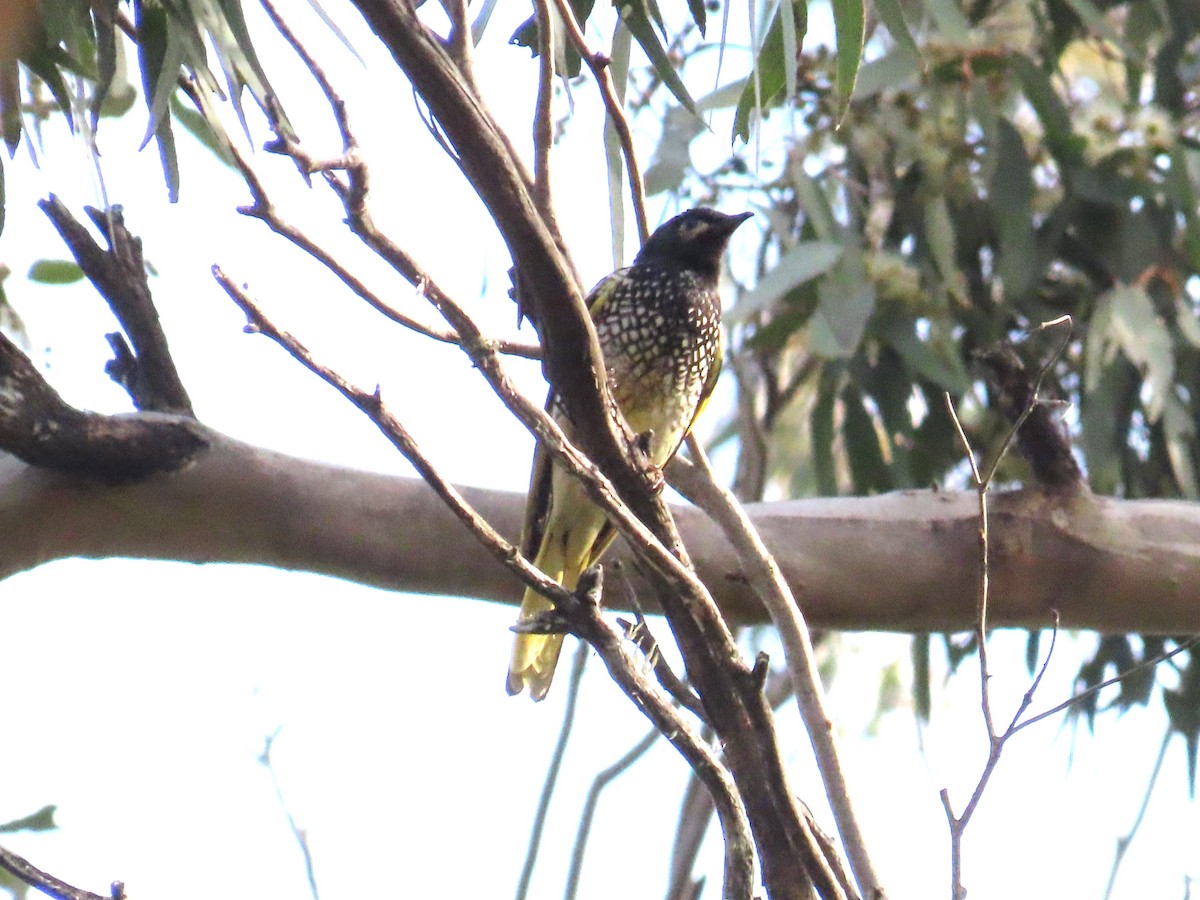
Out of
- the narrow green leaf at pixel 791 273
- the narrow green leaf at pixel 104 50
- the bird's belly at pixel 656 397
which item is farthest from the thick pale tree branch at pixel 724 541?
the narrow green leaf at pixel 104 50

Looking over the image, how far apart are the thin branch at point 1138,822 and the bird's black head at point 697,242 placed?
143 cm

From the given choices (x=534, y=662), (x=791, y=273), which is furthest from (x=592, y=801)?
(x=791, y=273)

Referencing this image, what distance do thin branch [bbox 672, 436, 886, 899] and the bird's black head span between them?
1193 mm

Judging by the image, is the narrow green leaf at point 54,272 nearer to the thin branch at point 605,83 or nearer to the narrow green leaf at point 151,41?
the narrow green leaf at point 151,41

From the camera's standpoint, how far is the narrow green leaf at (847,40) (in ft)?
6.40

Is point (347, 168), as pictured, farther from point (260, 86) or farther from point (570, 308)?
point (260, 86)

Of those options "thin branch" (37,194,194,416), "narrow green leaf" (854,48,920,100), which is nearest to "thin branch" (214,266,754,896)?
"thin branch" (37,194,194,416)

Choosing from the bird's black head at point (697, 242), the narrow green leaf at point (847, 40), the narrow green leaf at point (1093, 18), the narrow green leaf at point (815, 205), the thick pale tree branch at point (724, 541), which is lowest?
the thick pale tree branch at point (724, 541)

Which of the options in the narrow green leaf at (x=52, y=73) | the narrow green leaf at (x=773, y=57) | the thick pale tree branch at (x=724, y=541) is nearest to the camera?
the narrow green leaf at (x=773, y=57)

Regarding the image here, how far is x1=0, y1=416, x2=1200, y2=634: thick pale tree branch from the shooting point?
2.51m

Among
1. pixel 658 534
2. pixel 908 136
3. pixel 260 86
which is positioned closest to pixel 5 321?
pixel 260 86

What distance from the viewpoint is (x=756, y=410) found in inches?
165

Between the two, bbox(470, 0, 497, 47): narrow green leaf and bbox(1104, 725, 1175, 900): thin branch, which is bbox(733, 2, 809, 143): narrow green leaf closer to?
bbox(470, 0, 497, 47): narrow green leaf

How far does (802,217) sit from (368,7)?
8.68ft
